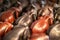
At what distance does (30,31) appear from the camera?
1.28 metres

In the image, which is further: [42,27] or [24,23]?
[24,23]

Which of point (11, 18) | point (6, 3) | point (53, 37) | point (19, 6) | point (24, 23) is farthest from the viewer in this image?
point (6, 3)

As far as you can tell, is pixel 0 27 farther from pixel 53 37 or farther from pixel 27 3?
pixel 27 3

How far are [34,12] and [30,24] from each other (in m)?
0.19

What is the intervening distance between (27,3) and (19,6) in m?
0.11

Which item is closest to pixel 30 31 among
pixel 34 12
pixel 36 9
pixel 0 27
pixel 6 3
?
pixel 0 27

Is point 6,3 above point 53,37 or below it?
above

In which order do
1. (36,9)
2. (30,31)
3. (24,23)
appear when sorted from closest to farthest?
(30,31) < (24,23) < (36,9)

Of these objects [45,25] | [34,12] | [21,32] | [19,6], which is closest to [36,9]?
[34,12]

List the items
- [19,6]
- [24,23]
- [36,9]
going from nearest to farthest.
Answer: [24,23] → [36,9] → [19,6]

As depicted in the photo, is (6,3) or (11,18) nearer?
(11,18)

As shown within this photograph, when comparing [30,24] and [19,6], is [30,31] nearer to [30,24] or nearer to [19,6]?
[30,24]

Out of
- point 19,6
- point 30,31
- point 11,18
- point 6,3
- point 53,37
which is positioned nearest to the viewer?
point 53,37

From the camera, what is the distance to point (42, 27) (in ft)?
4.17
